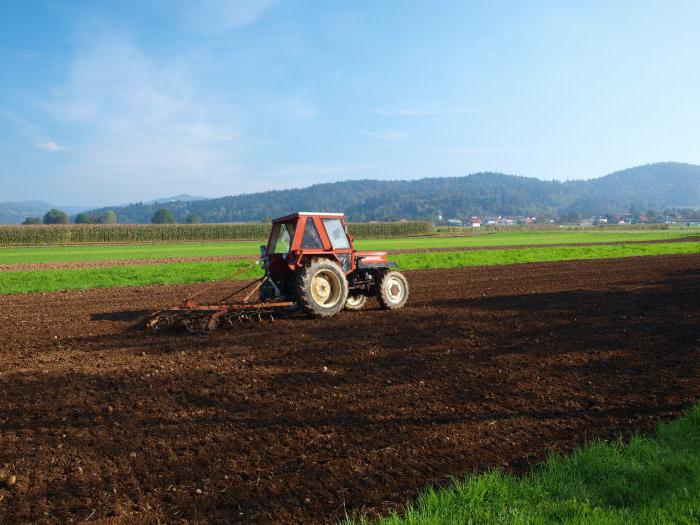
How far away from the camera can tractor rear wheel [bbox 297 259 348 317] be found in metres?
10.8

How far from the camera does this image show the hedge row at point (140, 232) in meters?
66.0

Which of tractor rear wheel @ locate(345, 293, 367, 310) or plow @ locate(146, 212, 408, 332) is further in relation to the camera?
tractor rear wheel @ locate(345, 293, 367, 310)

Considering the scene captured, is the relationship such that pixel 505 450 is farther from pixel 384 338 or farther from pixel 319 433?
pixel 384 338

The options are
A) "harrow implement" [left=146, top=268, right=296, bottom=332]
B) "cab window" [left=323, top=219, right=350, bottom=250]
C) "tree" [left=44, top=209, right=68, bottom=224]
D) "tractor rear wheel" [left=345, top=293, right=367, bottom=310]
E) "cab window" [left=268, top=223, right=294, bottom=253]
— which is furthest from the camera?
"tree" [left=44, top=209, right=68, bottom=224]

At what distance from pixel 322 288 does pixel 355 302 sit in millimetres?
1661

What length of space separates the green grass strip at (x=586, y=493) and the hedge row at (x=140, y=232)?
7229 cm

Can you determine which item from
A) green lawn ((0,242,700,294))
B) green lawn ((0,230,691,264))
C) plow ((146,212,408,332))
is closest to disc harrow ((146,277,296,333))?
plow ((146,212,408,332))

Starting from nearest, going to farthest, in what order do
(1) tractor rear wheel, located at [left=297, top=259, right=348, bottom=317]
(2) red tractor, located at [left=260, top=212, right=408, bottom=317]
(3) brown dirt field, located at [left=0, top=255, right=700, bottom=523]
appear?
(3) brown dirt field, located at [left=0, top=255, right=700, bottom=523] → (1) tractor rear wheel, located at [left=297, top=259, right=348, bottom=317] → (2) red tractor, located at [left=260, top=212, right=408, bottom=317]

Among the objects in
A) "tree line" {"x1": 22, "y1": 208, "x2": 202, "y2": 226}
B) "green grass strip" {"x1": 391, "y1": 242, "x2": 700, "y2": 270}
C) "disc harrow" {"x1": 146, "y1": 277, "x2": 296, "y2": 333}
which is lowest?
"green grass strip" {"x1": 391, "y1": 242, "x2": 700, "y2": 270}

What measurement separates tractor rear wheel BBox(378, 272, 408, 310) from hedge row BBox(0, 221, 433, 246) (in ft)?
214

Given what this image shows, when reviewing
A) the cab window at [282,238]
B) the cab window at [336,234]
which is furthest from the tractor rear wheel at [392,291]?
the cab window at [282,238]

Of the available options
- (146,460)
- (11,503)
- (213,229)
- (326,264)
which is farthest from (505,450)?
(213,229)

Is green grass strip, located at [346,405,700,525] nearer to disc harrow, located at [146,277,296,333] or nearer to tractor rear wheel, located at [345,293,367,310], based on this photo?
disc harrow, located at [146,277,296,333]

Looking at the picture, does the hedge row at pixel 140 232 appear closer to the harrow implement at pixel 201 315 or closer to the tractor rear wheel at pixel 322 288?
the harrow implement at pixel 201 315
